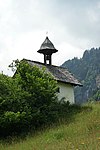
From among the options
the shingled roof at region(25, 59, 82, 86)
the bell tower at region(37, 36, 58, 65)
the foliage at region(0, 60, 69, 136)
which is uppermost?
the bell tower at region(37, 36, 58, 65)

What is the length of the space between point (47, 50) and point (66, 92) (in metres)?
4.99

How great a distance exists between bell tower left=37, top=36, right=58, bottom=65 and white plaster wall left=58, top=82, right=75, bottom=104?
3347 millimetres

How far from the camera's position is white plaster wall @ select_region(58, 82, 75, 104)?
111ft

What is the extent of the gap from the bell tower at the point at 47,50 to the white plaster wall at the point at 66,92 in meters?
3.35

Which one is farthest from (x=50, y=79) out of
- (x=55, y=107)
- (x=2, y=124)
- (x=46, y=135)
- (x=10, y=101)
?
(x=46, y=135)

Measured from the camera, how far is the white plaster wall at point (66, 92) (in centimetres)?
3375

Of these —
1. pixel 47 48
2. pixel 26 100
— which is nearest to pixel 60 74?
pixel 47 48

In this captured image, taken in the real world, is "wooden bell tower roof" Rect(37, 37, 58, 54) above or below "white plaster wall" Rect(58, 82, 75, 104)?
above

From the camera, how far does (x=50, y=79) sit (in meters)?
27.3

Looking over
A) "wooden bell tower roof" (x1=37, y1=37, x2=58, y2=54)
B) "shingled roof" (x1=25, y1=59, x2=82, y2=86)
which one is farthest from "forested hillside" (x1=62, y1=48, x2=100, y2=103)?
"shingled roof" (x1=25, y1=59, x2=82, y2=86)

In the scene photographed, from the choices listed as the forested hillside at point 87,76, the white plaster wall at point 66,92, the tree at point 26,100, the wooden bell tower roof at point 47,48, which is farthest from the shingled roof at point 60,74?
the forested hillside at point 87,76

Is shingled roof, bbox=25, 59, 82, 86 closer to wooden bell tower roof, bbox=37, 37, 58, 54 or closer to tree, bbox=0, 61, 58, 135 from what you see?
wooden bell tower roof, bbox=37, 37, 58, 54

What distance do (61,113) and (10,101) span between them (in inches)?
193

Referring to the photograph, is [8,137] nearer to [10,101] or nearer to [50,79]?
[10,101]
